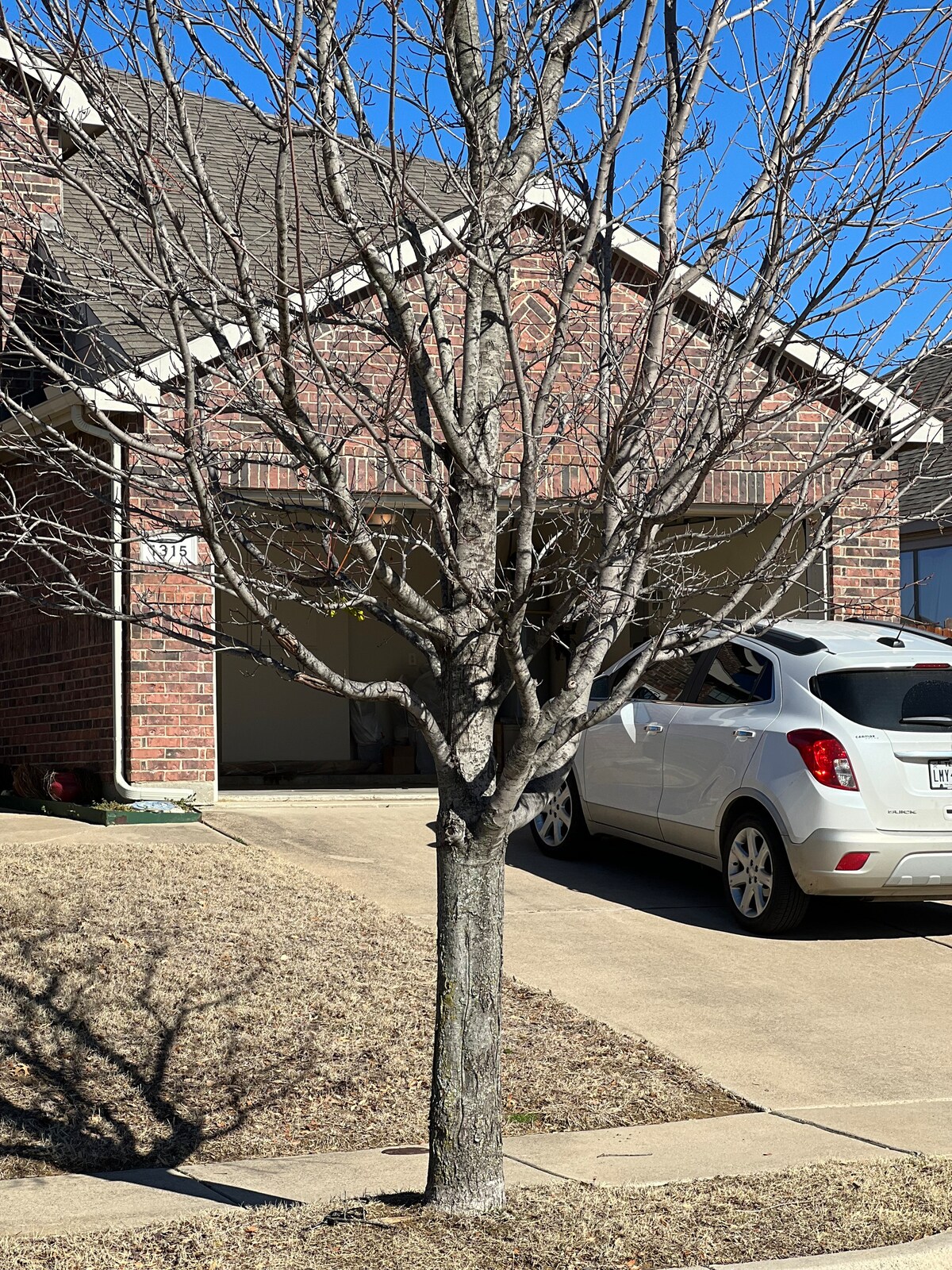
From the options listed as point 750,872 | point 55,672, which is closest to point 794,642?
point 750,872

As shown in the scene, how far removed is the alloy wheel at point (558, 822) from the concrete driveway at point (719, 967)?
183 millimetres

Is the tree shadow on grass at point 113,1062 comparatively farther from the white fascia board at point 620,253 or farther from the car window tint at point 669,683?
the car window tint at point 669,683

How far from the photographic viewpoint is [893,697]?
8.39 m

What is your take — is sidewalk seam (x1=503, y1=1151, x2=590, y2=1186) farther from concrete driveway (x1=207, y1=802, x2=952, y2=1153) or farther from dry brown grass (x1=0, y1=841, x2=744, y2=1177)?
concrete driveway (x1=207, y1=802, x2=952, y2=1153)

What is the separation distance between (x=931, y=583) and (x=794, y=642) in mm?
11369

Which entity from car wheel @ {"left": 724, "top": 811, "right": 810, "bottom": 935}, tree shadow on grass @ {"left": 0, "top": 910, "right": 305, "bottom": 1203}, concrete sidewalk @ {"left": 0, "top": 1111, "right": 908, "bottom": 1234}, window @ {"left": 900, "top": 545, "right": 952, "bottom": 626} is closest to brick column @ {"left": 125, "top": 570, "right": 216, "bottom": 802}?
tree shadow on grass @ {"left": 0, "top": 910, "right": 305, "bottom": 1203}

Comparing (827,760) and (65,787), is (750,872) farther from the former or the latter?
(65,787)

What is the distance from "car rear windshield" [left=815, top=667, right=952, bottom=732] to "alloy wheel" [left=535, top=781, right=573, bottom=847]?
2620 millimetres

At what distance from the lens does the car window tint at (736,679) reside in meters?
8.88

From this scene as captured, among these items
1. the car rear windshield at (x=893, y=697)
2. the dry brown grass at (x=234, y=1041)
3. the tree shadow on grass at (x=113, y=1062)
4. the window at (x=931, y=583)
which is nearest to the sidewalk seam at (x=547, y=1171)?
the dry brown grass at (x=234, y=1041)

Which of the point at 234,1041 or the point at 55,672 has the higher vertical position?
the point at 55,672

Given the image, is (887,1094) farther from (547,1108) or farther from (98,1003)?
(98,1003)

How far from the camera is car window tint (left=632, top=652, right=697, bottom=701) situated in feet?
31.9

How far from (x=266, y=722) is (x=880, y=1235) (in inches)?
520
